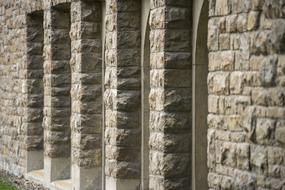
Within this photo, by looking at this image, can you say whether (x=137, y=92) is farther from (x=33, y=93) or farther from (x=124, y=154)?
(x=33, y=93)

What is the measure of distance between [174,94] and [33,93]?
615cm

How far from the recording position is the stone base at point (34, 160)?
49.0 ft

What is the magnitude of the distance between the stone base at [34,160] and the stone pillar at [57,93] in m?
1.33

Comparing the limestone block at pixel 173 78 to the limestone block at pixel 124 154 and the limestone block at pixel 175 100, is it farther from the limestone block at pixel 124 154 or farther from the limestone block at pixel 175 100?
the limestone block at pixel 124 154

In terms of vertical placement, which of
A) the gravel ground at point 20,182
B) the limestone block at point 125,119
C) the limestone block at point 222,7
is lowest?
the gravel ground at point 20,182

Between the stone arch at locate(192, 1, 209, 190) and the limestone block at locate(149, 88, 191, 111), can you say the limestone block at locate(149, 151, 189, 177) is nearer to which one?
the stone arch at locate(192, 1, 209, 190)

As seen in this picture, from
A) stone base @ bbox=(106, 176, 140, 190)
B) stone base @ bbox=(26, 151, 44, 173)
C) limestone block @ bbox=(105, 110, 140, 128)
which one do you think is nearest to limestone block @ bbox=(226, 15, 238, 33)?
limestone block @ bbox=(105, 110, 140, 128)

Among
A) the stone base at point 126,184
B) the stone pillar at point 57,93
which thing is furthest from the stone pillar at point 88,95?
the stone pillar at point 57,93

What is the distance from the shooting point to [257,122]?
275 inches

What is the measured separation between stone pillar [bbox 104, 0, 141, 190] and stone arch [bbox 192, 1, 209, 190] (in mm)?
1619

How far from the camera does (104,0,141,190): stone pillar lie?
34.9ft

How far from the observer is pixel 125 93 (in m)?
10.7

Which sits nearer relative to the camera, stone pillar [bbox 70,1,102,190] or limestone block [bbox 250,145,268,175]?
limestone block [bbox 250,145,268,175]

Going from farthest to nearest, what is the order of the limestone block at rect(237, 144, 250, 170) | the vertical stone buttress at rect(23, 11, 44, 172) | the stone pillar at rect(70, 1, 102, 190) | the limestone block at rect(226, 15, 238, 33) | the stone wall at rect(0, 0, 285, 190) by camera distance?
the vertical stone buttress at rect(23, 11, 44, 172), the stone pillar at rect(70, 1, 102, 190), the limestone block at rect(226, 15, 238, 33), the limestone block at rect(237, 144, 250, 170), the stone wall at rect(0, 0, 285, 190)
